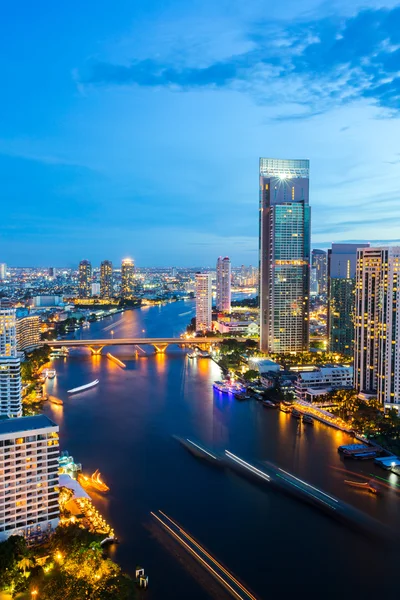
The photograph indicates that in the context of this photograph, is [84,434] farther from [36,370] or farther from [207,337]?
[207,337]

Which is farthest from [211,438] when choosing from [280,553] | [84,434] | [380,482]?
[280,553]

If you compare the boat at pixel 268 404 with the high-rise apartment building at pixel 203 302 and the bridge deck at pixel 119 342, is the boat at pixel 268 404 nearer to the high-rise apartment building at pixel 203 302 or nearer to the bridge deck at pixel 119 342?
the bridge deck at pixel 119 342

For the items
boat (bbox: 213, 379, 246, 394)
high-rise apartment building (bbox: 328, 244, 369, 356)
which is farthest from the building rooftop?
high-rise apartment building (bbox: 328, 244, 369, 356)

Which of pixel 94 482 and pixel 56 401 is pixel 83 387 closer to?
pixel 56 401

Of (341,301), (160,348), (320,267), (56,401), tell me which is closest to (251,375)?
(341,301)

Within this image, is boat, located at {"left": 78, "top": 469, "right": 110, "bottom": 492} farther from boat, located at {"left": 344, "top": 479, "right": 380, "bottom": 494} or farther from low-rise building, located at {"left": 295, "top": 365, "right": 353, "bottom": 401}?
low-rise building, located at {"left": 295, "top": 365, "right": 353, "bottom": 401}

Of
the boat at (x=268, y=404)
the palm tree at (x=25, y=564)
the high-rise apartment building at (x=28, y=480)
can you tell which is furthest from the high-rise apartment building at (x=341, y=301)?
the palm tree at (x=25, y=564)
